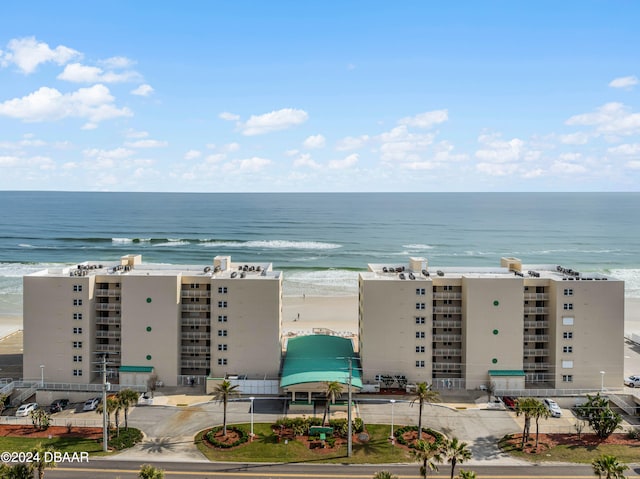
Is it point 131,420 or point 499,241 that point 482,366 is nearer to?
point 131,420

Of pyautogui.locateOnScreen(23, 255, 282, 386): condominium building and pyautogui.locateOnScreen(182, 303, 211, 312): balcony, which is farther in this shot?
pyautogui.locateOnScreen(182, 303, 211, 312): balcony

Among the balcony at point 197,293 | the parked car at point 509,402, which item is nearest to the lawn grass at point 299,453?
the parked car at point 509,402

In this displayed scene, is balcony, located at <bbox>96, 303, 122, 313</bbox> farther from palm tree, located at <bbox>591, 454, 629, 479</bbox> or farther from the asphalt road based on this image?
palm tree, located at <bbox>591, 454, 629, 479</bbox>

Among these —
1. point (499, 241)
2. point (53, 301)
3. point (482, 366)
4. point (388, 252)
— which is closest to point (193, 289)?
point (53, 301)

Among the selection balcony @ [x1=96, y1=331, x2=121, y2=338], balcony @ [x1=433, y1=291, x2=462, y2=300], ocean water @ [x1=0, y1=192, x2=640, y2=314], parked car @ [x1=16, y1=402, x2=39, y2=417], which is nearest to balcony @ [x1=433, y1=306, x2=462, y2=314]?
balcony @ [x1=433, y1=291, x2=462, y2=300]

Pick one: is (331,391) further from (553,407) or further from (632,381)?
(632,381)

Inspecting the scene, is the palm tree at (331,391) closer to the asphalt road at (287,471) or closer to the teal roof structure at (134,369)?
the asphalt road at (287,471)

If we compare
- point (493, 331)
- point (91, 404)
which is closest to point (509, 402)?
point (493, 331)
